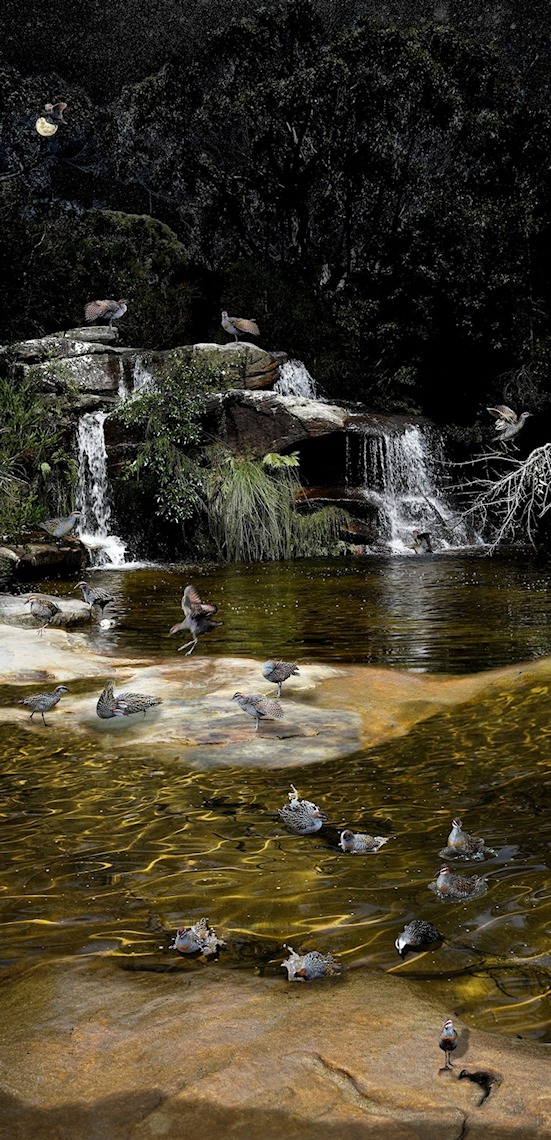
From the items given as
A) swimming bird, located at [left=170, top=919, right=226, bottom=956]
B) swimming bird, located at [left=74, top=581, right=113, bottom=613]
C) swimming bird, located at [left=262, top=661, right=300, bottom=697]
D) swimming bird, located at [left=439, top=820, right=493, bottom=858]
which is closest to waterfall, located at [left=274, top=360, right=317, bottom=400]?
swimming bird, located at [left=74, top=581, right=113, bottom=613]

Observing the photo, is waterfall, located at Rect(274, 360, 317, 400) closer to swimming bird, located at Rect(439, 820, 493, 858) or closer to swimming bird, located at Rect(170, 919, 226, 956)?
swimming bird, located at Rect(439, 820, 493, 858)

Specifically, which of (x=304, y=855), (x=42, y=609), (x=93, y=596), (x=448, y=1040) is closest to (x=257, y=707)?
(x=304, y=855)

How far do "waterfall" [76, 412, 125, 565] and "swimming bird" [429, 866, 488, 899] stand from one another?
12334mm

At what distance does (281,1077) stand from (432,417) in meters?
18.6

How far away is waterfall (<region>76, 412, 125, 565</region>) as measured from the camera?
49.6 ft

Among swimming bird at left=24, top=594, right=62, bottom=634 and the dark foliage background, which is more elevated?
the dark foliage background

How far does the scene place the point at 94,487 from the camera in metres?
15.3

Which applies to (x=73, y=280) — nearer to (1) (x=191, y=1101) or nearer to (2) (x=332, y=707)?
(2) (x=332, y=707)

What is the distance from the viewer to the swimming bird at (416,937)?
265 centimetres

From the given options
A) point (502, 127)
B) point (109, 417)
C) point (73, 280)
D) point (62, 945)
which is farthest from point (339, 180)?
point (62, 945)

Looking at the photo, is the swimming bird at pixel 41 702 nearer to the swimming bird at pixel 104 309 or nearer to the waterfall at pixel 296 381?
the swimming bird at pixel 104 309

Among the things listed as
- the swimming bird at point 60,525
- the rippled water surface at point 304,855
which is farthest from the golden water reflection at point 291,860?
the swimming bird at point 60,525

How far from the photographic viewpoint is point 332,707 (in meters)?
5.25

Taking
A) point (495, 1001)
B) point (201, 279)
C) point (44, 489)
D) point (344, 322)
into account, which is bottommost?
point (495, 1001)
